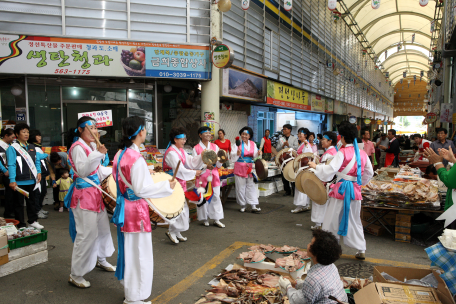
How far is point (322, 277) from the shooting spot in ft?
7.82

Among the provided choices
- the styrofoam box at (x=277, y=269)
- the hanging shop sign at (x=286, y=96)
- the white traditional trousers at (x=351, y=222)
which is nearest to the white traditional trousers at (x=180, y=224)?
the styrofoam box at (x=277, y=269)

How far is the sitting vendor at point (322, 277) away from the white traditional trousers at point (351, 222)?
80.2 inches

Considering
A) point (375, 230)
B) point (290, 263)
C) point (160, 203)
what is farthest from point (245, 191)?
point (160, 203)

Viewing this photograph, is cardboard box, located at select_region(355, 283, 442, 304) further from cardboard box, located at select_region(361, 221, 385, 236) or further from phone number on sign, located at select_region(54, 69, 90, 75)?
phone number on sign, located at select_region(54, 69, 90, 75)

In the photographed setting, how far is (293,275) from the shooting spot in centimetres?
368

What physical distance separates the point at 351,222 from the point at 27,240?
4271mm

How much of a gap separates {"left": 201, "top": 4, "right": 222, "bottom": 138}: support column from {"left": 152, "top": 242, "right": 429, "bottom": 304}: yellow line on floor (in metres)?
5.05

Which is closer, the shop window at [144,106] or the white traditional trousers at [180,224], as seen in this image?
the white traditional trousers at [180,224]

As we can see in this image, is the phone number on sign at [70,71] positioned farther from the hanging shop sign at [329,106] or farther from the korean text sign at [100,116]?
the hanging shop sign at [329,106]

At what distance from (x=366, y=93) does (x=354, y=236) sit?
102 ft

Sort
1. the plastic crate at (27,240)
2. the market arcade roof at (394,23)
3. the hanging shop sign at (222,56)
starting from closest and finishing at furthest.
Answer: the plastic crate at (27,240) → the hanging shop sign at (222,56) → the market arcade roof at (394,23)

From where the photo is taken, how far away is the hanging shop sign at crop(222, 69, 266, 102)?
32.2ft

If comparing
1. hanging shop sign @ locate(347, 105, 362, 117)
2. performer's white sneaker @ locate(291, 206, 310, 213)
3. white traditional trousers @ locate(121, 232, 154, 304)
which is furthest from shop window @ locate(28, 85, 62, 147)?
hanging shop sign @ locate(347, 105, 362, 117)

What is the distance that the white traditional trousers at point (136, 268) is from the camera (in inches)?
121
